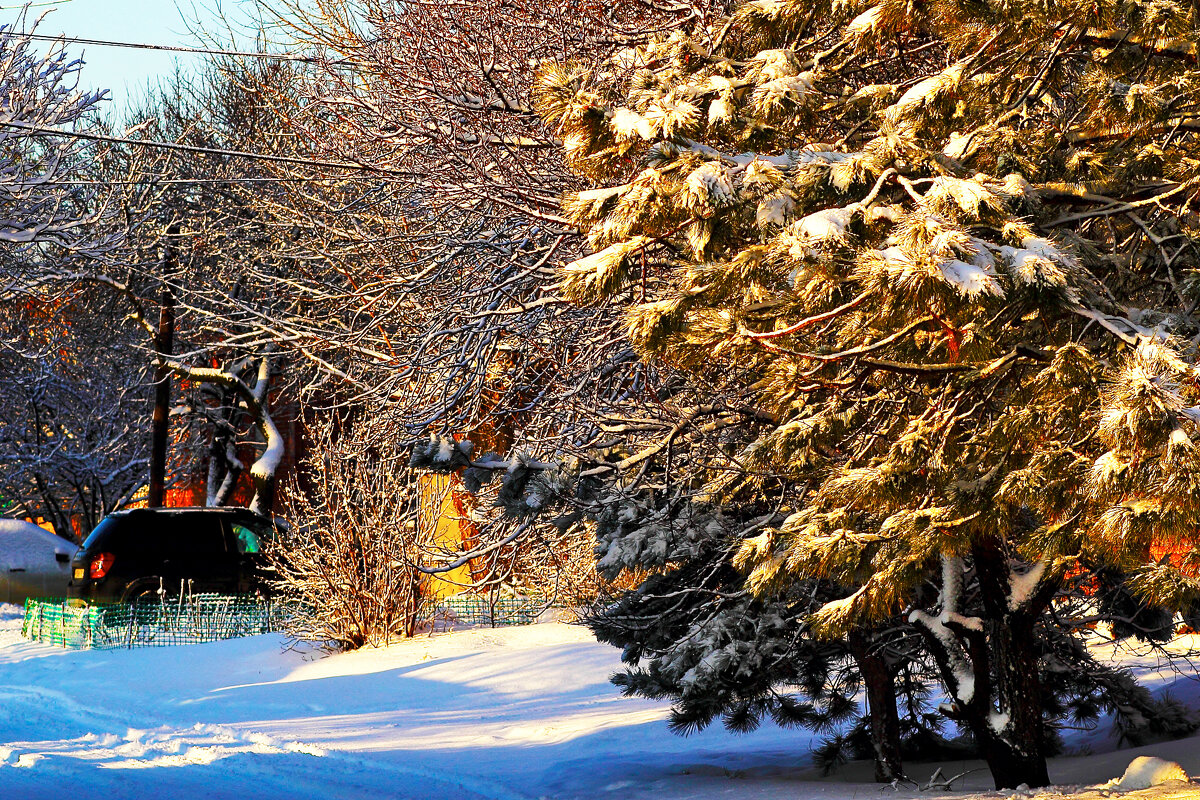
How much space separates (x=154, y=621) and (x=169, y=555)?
1.57 meters

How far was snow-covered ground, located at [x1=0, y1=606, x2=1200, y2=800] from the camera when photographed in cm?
759

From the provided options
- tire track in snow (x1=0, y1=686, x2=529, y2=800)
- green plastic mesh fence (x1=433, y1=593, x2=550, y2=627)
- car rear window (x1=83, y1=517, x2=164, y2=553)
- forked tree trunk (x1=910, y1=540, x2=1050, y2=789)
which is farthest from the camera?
car rear window (x1=83, y1=517, x2=164, y2=553)

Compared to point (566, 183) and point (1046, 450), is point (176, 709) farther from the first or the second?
point (1046, 450)

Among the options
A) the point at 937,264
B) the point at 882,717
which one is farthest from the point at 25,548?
the point at 937,264

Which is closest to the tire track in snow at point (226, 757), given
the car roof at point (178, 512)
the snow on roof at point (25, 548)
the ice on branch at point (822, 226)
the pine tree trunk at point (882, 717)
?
the pine tree trunk at point (882, 717)

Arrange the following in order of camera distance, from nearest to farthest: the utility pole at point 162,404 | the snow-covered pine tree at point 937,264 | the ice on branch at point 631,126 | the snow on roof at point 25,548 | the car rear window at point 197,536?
the snow-covered pine tree at point 937,264, the ice on branch at point 631,126, the car rear window at point 197,536, the utility pole at point 162,404, the snow on roof at point 25,548

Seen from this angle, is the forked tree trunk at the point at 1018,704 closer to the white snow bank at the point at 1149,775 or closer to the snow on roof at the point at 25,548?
the white snow bank at the point at 1149,775

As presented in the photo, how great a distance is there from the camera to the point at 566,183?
8.67 meters

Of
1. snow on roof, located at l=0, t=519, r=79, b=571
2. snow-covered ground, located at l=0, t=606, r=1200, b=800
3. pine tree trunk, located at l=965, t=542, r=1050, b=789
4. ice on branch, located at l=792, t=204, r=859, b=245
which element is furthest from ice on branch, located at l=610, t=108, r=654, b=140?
snow on roof, located at l=0, t=519, r=79, b=571

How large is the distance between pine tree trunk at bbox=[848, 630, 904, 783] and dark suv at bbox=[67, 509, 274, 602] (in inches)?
426

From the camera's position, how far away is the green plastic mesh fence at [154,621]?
1592 cm

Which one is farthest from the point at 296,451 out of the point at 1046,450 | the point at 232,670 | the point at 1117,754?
the point at 1046,450

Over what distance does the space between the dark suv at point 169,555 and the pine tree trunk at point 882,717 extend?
35.5 feet

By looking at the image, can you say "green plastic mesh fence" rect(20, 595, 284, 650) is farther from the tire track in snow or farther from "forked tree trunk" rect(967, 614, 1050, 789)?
"forked tree trunk" rect(967, 614, 1050, 789)
